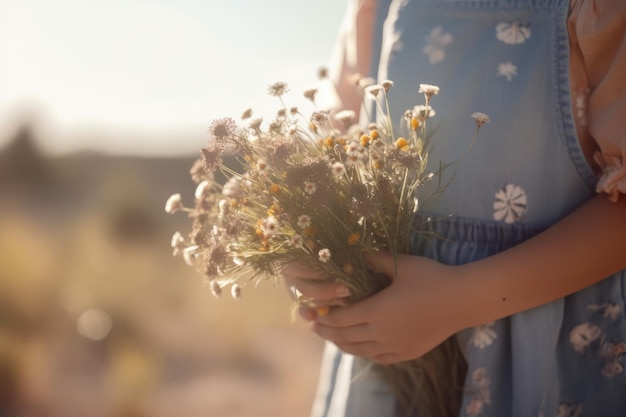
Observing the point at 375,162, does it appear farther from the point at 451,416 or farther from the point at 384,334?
the point at 451,416

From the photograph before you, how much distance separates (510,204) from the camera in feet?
4.70

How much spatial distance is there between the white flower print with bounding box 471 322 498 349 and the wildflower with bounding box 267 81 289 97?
2.12 feet

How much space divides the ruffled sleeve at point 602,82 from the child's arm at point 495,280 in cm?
8

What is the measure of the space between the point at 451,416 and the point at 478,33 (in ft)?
2.88

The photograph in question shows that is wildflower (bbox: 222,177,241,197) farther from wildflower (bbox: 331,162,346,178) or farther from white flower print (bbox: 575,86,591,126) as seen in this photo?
white flower print (bbox: 575,86,591,126)

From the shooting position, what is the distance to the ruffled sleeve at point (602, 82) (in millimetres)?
1292

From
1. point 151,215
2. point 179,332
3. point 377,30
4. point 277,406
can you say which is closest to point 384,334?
point 377,30

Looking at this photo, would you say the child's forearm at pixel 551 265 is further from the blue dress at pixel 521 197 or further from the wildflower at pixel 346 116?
the wildflower at pixel 346 116

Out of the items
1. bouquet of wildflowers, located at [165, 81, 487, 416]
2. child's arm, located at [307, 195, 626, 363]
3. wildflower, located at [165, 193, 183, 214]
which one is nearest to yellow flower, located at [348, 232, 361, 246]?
bouquet of wildflowers, located at [165, 81, 487, 416]

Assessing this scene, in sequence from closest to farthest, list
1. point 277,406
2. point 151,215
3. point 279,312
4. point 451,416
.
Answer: point 451,416 < point 277,406 < point 279,312 < point 151,215

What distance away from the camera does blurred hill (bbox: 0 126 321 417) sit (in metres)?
4.84

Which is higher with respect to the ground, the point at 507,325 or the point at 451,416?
the point at 507,325

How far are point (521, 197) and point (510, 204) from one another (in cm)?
3

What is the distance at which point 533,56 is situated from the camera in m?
1.43
